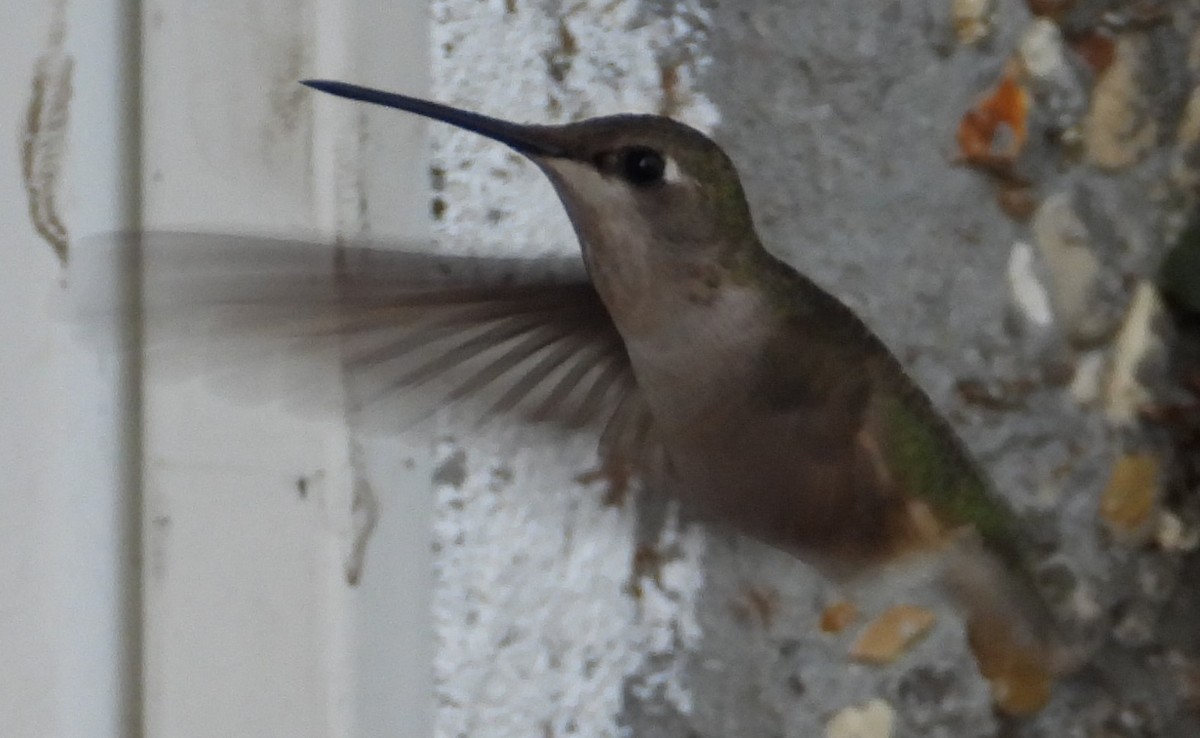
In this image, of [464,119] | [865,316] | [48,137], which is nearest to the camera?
[464,119]

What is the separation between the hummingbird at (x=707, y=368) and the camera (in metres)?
0.54

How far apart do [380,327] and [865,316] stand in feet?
1.18

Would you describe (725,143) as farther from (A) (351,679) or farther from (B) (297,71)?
(A) (351,679)

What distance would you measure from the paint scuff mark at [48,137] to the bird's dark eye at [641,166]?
27 centimetres

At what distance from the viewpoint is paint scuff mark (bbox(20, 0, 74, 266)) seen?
59 centimetres

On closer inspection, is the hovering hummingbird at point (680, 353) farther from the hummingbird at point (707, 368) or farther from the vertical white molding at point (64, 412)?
the vertical white molding at point (64, 412)

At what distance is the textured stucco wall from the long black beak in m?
0.20

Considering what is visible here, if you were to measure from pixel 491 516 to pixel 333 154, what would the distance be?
8.6 inches

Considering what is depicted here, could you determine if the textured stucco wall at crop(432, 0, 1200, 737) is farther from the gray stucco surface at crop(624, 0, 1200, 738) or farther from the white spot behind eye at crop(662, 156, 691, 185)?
the white spot behind eye at crop(662, 156, 691, 185)

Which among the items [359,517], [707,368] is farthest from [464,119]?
[359,517]

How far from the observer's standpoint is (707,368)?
0.61 metres

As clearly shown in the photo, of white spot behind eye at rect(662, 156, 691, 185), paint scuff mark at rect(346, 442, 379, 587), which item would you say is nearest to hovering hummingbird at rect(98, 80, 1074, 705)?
white spot behind eye at rect(662, 156, 691, 185)

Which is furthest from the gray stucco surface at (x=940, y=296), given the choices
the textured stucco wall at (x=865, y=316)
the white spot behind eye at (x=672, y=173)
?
the white spot behind eye at (x=672, y=173)

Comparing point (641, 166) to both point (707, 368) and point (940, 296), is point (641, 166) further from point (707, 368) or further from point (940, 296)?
point (940, 296)
